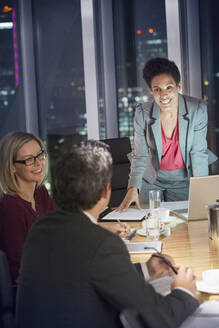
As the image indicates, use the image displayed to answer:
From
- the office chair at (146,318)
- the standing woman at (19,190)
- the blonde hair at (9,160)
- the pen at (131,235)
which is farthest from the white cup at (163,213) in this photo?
the office chair at (146,318)

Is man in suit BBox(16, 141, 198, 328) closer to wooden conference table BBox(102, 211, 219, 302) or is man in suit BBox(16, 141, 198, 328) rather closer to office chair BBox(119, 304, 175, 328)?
office chair BBox(119, 304, 175, 328)

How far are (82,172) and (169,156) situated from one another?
6.48 feet

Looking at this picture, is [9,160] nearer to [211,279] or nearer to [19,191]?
[19,191]

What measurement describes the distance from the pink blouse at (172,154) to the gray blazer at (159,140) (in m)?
0.03

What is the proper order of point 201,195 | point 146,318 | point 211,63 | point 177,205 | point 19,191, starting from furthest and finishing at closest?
1. point 211,63
2. point 177,205
3. point 201,195
4. point 19,191
5. point 146,318

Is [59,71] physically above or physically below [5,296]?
above

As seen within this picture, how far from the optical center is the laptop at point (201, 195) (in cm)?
250

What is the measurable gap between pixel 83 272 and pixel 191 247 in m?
1.07

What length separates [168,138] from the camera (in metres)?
3.33

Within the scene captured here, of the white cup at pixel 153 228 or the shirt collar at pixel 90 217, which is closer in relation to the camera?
the shirt collar at pixel 90 217

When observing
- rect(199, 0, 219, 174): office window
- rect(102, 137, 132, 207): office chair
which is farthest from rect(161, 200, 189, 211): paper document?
rect(199, 0, 219, 174): office window

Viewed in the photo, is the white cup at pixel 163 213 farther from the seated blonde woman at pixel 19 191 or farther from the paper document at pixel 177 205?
the seated blonde woman at pixel 19 191

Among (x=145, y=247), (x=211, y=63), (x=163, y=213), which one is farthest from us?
(x=211, y=63)

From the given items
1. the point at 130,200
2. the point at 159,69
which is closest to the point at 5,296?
the point at 130,200
